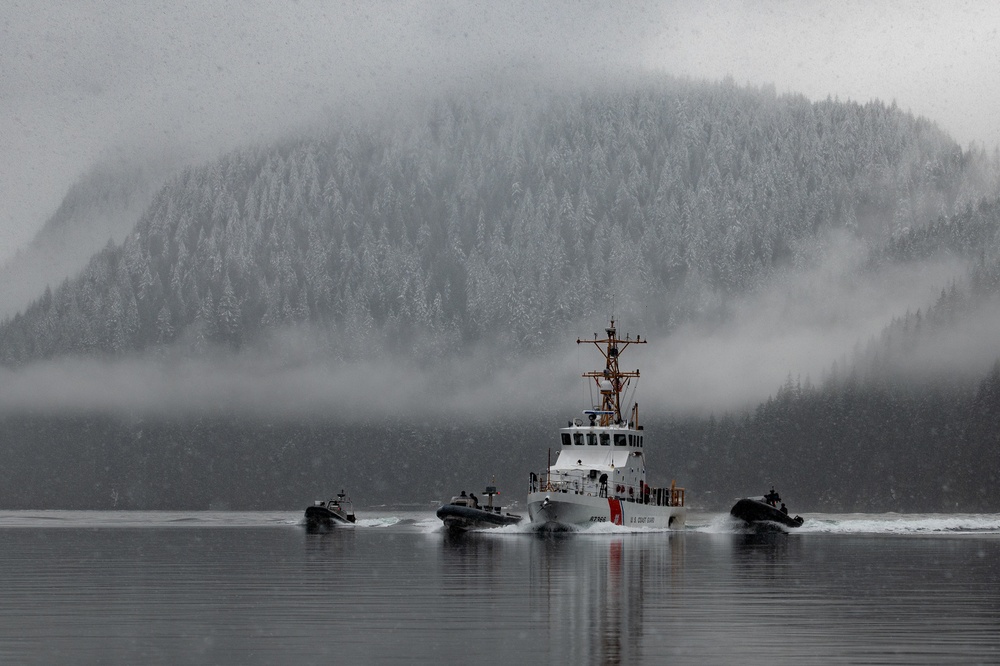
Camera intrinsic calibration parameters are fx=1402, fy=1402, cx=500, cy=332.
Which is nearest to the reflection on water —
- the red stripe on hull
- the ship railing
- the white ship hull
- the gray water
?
the gray water

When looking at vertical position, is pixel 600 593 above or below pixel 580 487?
below

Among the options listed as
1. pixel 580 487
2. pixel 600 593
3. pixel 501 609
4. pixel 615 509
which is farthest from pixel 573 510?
pixel 501 609

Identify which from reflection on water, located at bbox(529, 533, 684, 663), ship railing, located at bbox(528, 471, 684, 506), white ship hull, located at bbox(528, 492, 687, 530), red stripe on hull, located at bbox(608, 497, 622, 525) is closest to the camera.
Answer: reflection on water, located at bbox(529, 533, 684, 663)

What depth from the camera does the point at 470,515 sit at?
13475 centimetres

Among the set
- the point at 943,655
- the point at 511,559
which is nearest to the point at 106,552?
the point at 511,559

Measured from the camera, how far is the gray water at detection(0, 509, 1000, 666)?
1369 inches

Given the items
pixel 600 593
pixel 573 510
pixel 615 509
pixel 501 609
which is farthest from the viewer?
pixel 615 509

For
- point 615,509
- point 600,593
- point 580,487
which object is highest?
point 580,487

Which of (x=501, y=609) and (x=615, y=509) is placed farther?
(x=615, y=509)

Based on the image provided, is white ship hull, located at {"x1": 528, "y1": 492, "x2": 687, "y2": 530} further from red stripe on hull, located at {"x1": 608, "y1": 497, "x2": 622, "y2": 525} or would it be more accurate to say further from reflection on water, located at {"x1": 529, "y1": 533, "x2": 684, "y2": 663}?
reflection on water, located at {"x1": 529, "y1": 533, "x2": 684, "y2": 663}

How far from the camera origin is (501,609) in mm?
46062

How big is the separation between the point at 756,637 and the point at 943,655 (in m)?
5.35

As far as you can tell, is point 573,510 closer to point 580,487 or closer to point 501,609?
point 580,487

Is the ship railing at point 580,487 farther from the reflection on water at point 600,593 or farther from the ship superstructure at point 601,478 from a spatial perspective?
the reflection on water at point 600,593
